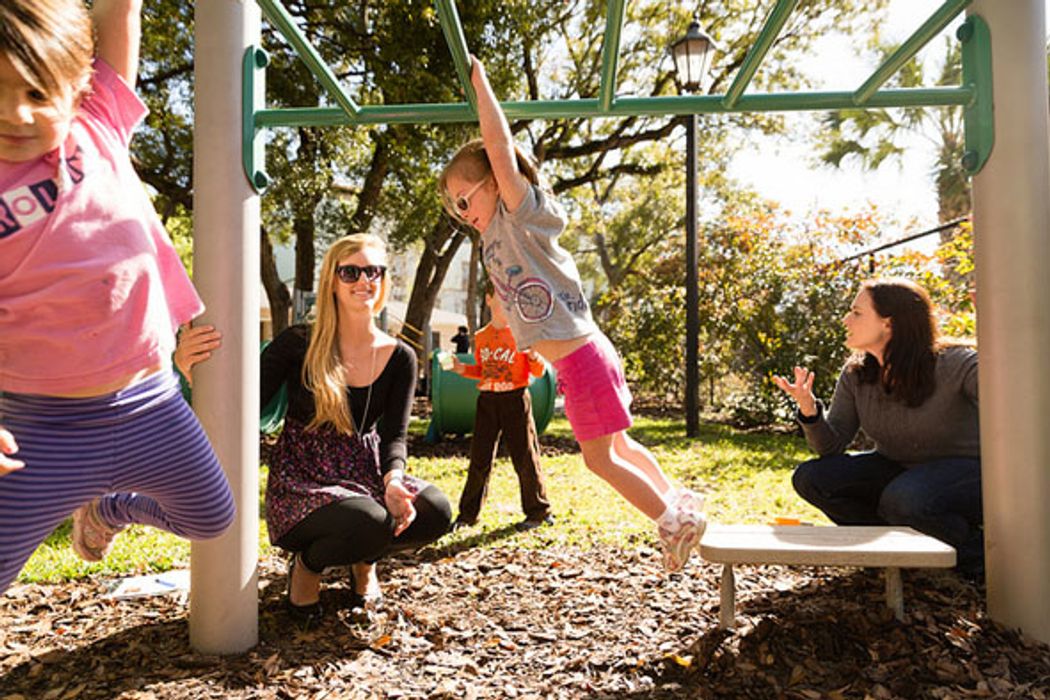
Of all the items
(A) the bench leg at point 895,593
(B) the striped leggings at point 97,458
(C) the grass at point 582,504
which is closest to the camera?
(B) the striped leggings at point 97,458

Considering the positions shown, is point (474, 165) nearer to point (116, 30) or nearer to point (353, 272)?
point (353, 272)

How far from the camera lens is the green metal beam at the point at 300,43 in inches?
96.4

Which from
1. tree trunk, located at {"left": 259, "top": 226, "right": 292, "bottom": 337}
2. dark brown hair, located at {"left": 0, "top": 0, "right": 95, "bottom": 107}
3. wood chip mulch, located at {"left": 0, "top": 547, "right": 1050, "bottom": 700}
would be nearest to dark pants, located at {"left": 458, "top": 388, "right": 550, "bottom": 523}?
wood chip mulch, located at {"left": 0, "top": 547, "right": 1050, "bottom": 700}

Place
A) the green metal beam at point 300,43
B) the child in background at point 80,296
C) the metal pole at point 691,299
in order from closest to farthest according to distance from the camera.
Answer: the child in background at point 80,296 < the green metal beam at point 300,43 < the metal pole at point 691,299

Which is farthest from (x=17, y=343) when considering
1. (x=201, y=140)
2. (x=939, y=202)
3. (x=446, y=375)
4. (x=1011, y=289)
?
(x=939, y=202)

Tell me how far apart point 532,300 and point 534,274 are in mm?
82

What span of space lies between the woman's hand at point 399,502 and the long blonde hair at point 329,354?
1.06 ft

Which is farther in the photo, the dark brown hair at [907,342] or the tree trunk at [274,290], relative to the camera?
the tree trunk at [274,290]

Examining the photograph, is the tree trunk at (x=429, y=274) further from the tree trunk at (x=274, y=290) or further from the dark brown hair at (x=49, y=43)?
the dark brown hair at (x=49, y=43)

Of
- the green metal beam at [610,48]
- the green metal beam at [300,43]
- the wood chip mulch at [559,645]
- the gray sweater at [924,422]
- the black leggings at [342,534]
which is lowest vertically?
the wood chip mulch at [559,645]

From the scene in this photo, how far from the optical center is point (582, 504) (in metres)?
5.34

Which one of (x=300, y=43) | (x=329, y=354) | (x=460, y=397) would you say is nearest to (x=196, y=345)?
(x=329, y=354)

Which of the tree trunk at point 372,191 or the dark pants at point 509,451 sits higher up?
the tree trunk at point 372,191

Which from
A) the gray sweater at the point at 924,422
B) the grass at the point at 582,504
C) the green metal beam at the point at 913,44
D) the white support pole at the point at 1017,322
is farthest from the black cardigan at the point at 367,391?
the white support pole at the point at 1017,322
